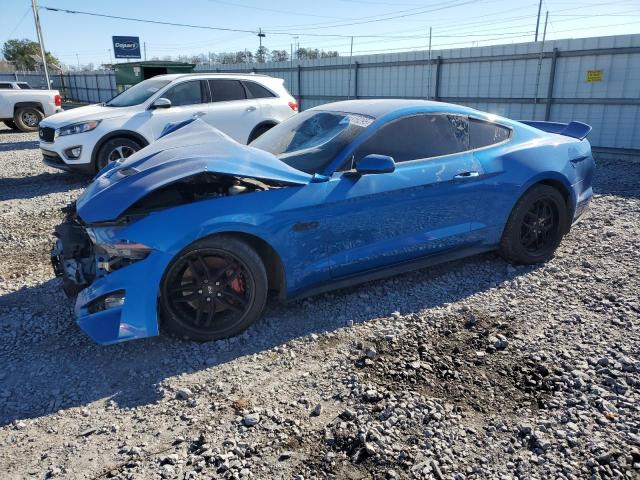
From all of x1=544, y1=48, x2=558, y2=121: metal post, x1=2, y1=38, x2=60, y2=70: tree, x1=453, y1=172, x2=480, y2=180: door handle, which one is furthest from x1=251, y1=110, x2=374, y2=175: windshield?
x1=2, y1=38, x2=60, y2=70: tree

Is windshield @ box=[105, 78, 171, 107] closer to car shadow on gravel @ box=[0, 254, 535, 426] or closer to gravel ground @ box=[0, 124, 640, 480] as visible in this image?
gravel ground @ box=[0, 124, 640, 480]

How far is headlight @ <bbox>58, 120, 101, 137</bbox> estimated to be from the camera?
7984 millimetres

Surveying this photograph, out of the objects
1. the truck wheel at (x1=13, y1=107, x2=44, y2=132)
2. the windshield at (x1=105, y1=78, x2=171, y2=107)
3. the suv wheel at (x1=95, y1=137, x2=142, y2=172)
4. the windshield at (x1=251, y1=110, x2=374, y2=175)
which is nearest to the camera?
the windshield at (x1=251, y1=110, x2=374, y2=175)

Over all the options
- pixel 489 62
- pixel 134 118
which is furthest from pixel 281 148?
pixel 489 62

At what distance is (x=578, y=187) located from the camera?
483 cm

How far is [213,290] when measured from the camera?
335 cm

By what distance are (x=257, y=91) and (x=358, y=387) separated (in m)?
7.43

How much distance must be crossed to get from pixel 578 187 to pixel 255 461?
398 centimetres

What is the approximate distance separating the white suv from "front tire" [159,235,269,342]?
5558mm

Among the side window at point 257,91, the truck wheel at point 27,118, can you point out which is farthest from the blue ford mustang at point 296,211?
the truck wheel at point 27,118

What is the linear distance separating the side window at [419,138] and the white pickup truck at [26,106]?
1585cm

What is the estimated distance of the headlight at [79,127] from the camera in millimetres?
7984

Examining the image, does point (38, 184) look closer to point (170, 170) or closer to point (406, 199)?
point (170, 170)

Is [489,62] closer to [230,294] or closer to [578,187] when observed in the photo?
[578,187]
